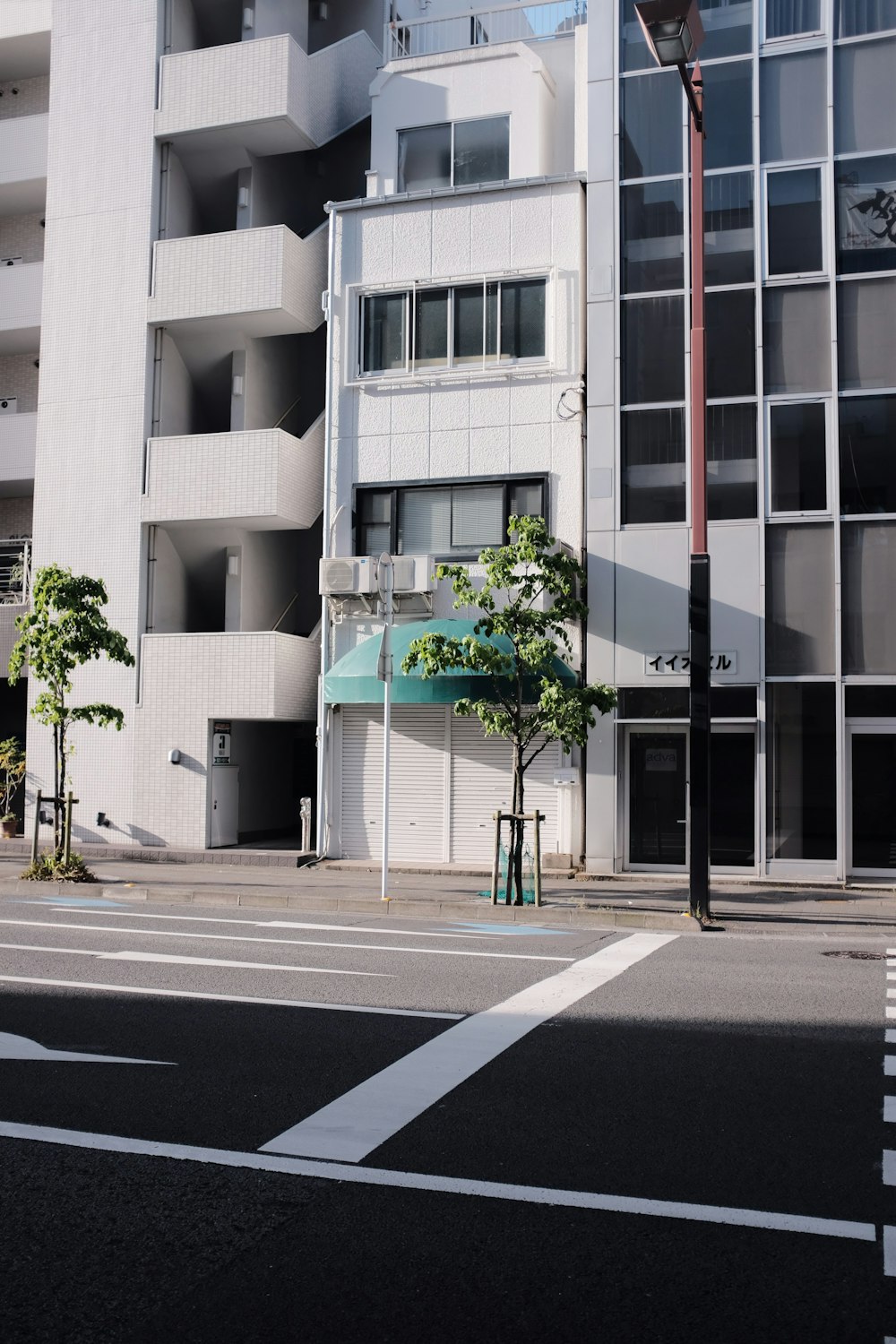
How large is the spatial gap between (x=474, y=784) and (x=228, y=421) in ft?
33.2

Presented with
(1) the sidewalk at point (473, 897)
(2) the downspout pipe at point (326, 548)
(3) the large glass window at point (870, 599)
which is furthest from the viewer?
(2) the downspout pipe at point (326, 548)

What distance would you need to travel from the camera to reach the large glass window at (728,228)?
20141mm

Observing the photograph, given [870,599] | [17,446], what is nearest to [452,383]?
[870,599]

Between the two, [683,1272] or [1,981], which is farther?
[1,981]

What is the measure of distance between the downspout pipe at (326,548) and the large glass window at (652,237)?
17.4 feet

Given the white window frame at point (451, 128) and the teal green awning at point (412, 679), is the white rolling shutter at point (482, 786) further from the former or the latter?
the white window frame at point (451, 128)

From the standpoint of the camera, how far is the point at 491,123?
23.5m

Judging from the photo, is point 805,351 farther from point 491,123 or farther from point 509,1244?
point 509,1244

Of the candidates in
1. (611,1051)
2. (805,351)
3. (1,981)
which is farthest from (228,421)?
(611,1051)

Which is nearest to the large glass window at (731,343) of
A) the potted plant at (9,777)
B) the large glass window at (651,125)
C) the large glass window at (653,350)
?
the large glass window at (653,350)

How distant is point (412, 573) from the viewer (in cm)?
2077

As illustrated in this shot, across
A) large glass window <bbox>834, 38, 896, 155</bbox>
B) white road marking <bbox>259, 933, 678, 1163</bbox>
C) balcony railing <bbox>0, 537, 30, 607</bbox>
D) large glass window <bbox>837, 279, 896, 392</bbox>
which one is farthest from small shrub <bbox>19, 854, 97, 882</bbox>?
large glass window <bbox>834, 38, 896, 155</bbox>

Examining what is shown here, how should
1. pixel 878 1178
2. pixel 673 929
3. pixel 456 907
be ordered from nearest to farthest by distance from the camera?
pixel 878 1178
pixel 673 929
pixel 456 907

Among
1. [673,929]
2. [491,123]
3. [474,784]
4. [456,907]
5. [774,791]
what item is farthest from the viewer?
[491,123]
